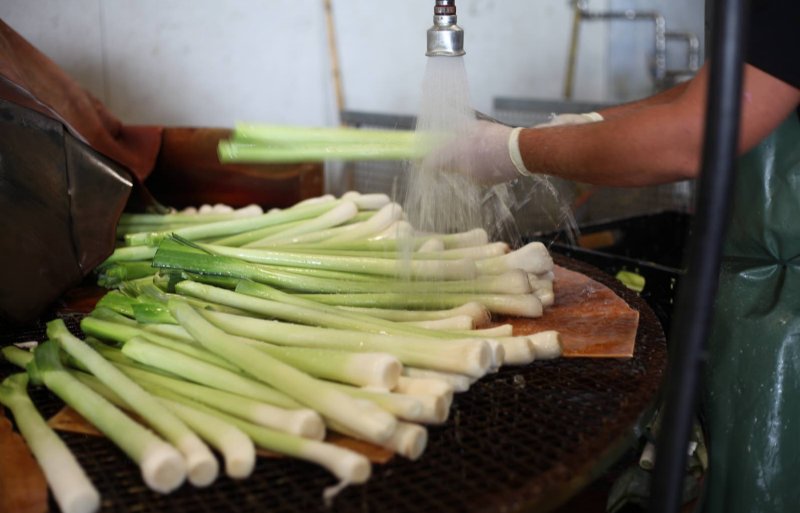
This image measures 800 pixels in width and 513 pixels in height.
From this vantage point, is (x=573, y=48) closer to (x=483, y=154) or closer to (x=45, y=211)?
(x=483, y=154)

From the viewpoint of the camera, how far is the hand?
1789 millimetres

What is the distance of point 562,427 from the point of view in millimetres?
1352

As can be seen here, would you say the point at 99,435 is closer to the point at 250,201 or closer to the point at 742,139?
the point at 742,139

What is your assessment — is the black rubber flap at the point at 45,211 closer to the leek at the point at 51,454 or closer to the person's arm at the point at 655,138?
the leek at the point at 51,454

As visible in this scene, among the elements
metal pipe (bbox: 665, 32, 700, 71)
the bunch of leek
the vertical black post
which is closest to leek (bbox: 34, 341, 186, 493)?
the bunch of leek

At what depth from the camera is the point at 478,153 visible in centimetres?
182

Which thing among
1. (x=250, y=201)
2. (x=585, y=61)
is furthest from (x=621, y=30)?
(x=250, y=201)

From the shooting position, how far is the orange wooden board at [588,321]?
167 centimetres

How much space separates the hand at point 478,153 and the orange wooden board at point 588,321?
364 mm

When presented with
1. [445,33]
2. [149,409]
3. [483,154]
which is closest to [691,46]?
[483,154]

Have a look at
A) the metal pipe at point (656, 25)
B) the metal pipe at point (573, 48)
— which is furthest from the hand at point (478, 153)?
the metal pipe at point (573, 48)

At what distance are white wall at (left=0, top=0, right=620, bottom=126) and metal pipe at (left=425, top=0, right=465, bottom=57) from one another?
8.52 ft

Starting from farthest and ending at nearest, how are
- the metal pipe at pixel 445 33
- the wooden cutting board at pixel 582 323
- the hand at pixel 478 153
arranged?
the hand at pixel 478 153, the metal pipe at pixel 445 33, the wooden cutting board at pixel 582 323

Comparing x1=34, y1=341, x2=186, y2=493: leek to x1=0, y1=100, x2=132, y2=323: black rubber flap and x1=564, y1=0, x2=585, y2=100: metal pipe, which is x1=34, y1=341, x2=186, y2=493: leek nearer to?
x1=0, y1=100, x2=132, y2=323: black rubber flap
